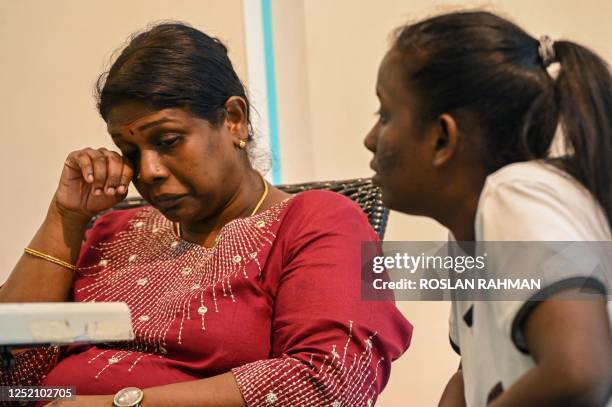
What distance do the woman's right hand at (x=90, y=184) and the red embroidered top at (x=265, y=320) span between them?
0.70 feet

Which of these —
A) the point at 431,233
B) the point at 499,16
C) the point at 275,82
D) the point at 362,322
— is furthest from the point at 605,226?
the point at 275,82

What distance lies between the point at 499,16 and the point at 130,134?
892 mm

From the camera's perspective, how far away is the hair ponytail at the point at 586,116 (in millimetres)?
1209

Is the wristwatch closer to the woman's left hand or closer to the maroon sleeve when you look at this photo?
the woman's left hand

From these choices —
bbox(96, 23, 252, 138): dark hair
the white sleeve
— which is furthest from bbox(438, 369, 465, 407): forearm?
bbox(96, 23, 252, 138): dark hair

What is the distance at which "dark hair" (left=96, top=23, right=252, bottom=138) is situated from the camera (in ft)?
6.36

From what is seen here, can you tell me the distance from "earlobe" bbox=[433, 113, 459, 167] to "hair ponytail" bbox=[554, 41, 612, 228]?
0.14 meters

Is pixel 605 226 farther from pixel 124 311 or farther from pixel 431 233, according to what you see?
pixel 431 233

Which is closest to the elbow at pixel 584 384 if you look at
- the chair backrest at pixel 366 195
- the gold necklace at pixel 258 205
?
the gold necklace at pixel 258 205

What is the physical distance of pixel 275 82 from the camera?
124 inches

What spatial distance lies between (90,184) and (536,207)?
1.29 m

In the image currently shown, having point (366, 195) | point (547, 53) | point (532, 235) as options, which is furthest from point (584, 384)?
point (366, 195)

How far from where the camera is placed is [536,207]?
112 centimetres

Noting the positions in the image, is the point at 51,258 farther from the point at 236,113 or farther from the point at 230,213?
the point at 236,113
